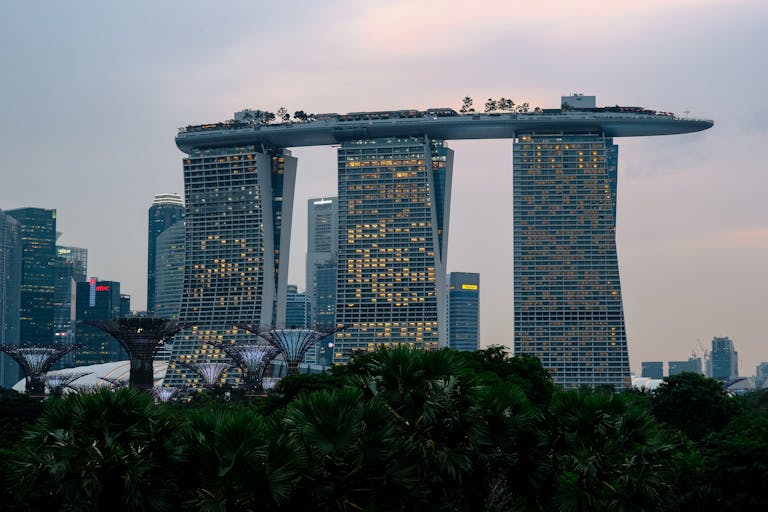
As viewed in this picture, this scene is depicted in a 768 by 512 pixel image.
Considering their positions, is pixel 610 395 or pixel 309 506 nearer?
pixel 309 506

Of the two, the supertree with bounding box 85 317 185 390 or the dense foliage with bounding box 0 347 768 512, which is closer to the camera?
the dense foliage with bounding box 0 347 768 512

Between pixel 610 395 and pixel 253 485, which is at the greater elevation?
pixel 610 395

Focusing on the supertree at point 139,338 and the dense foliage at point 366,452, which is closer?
the dense foliage at point 366,452

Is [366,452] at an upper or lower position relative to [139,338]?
lower

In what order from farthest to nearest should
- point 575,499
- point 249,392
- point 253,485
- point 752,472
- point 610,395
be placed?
point 249,392, point 752,472, point 610,395, point 575,499, point 253,485

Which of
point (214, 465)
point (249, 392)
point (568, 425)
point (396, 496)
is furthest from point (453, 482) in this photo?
point (249, 392)

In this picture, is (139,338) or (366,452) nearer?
(366,452)

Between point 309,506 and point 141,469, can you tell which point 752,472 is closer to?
point 309,506


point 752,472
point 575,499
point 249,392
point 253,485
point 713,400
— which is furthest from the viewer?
point 249,392
